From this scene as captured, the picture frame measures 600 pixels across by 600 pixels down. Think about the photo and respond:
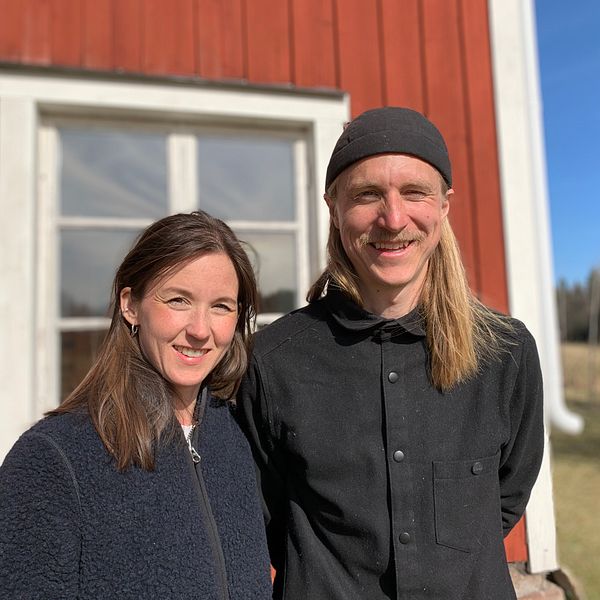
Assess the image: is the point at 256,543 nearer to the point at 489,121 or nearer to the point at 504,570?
the point at 504,570

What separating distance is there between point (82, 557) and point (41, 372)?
167 centimetres

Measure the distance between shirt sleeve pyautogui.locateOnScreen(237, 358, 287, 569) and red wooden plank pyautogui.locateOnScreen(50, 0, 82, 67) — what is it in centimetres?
187

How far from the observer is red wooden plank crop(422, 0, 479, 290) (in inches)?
118

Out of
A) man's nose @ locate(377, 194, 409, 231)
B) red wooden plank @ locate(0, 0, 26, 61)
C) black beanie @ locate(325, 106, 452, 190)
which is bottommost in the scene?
man's nose @ locate(377, 194, 409, 231)

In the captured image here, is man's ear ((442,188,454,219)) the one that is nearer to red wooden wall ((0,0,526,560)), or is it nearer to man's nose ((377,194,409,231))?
man's nose ((377,194,409,231))

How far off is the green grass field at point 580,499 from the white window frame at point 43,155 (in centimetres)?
284

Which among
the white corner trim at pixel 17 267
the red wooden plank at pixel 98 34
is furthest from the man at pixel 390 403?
the red wooden plank at pixel 98 34

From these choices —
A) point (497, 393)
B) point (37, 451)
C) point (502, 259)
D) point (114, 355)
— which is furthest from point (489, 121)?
point (37, 451)

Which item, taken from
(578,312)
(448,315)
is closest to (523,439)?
(448,315)

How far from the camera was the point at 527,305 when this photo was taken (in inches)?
118

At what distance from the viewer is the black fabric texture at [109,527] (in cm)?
105

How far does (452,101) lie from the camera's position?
9.97 feet

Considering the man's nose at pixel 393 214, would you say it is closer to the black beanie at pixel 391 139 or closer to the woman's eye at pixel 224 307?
the black beanie at pixel 391 139

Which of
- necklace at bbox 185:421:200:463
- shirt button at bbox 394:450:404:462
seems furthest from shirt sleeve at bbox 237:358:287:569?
shirt button at bbox 394:450:404:462
